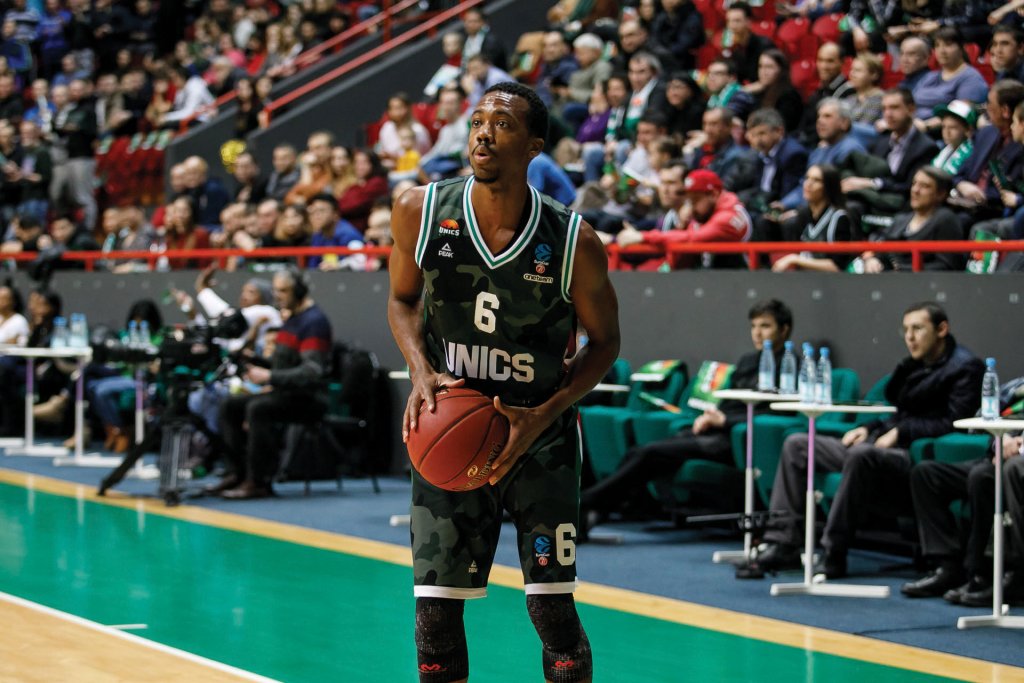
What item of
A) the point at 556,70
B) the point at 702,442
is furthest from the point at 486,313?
the point at 556,70

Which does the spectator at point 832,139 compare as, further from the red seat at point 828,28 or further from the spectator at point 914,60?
the red seat at point 828,28

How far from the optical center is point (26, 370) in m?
13.7

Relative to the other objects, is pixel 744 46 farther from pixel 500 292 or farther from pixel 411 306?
pixel 500 292

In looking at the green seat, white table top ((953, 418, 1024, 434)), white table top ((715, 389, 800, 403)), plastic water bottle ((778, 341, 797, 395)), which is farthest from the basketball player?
the green seat

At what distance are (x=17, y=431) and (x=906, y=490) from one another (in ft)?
30.2

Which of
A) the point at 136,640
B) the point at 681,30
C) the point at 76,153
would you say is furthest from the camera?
the point at 76,153

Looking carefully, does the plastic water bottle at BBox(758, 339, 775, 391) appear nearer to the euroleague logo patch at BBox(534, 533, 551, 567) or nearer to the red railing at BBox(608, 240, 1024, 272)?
the red railing at BBox(608, 240, 1024, 272)

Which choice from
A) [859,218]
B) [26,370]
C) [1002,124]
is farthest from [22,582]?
[26,370]

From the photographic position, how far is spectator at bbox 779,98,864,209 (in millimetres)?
9891

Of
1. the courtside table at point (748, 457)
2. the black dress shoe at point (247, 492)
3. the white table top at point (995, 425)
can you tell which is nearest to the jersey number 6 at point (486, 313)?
the white table top at point (995, 425)

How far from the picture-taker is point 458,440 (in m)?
3.69

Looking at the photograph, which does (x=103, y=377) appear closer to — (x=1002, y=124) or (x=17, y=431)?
(x=17, y=431)

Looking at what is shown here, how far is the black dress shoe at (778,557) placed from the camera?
7484mm

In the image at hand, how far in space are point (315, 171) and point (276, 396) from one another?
424 centimetres
